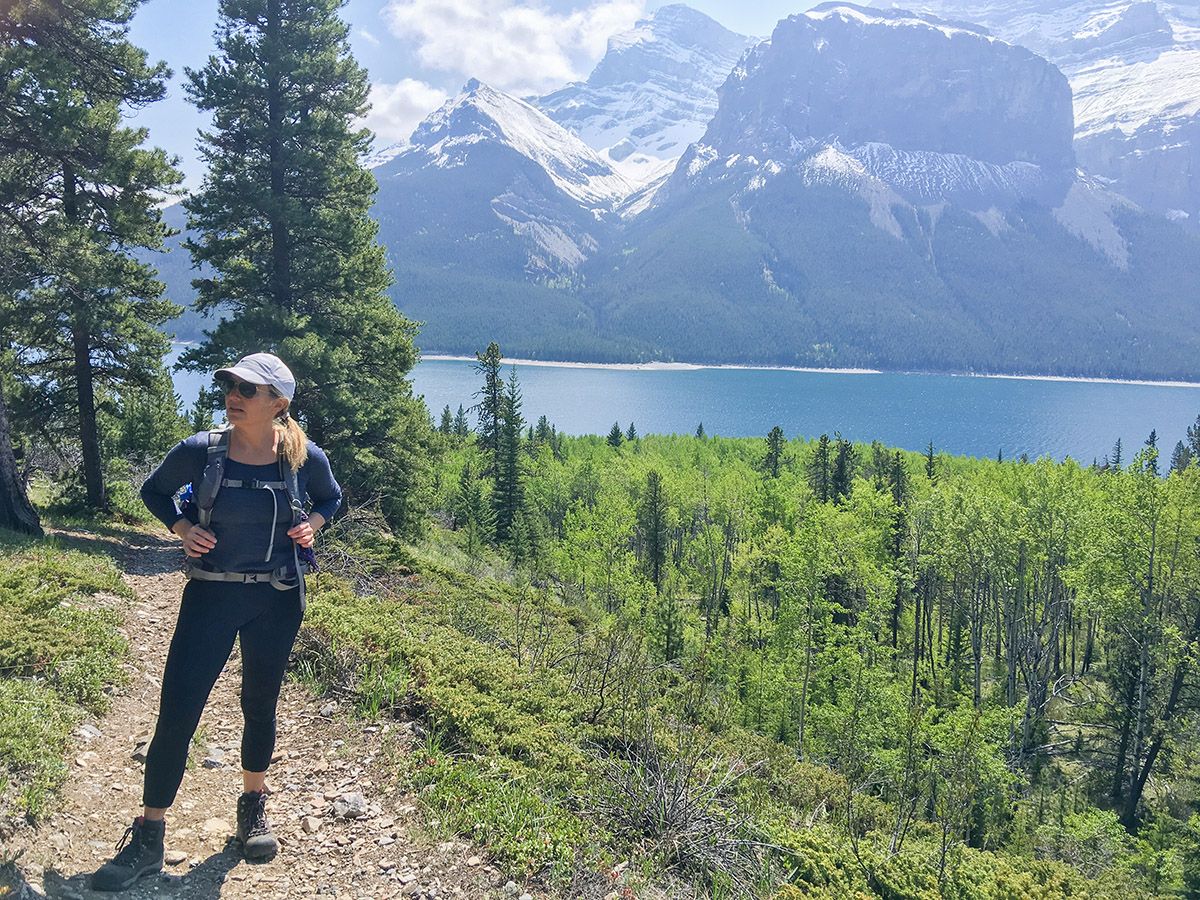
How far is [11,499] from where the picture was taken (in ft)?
37.8

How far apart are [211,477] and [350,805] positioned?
2.63 metres

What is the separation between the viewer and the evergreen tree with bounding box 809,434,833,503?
48.8 meters

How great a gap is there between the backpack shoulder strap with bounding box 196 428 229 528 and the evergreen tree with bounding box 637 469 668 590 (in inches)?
1557

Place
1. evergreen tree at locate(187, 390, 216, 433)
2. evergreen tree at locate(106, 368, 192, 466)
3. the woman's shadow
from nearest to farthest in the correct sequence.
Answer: the woman's shadow < evergreen tree at locate(187, 390, 216, 433) < evergreen tree at locate(106, 368, 192, 466)

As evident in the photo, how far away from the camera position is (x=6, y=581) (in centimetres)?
747

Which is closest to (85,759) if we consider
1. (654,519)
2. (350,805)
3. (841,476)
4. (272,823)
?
(272,823)

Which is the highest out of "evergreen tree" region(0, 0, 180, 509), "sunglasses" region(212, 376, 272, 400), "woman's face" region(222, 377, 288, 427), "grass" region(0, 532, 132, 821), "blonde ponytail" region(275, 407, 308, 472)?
"evergreen tree" region(0, 0, 180, 509)

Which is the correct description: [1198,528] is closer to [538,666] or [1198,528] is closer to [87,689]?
[538,666]

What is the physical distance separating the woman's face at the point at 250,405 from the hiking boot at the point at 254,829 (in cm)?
240

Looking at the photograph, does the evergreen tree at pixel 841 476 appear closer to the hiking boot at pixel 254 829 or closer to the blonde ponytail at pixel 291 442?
the hiking boot at pixel 254 829

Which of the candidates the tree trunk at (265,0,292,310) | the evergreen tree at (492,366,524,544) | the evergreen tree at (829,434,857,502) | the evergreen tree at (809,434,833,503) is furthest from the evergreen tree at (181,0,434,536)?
the evergreen tree at (809,434,833,503)

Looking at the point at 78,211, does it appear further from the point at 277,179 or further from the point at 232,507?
the point at 232,507

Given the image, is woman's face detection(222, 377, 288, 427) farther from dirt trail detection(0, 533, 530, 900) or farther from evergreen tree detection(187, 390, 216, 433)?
evergreen tree detection(187, 390, 216, 433)

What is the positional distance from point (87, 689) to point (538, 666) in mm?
4452
